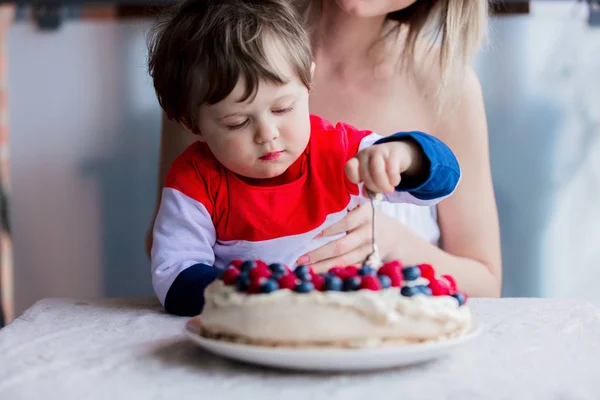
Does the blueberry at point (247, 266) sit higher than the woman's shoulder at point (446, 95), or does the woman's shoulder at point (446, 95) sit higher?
the woman's shoulder at point (446, 95)

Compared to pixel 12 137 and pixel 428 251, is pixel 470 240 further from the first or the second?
pixel 12 137

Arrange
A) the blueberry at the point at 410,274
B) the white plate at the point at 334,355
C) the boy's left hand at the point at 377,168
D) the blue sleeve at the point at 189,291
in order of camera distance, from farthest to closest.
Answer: the blue sleeve at the point at 189,291 → the boy's left hand at the point at 377,168 → the blueberry at the point at 410,274 → the white plate at the point at 334,355

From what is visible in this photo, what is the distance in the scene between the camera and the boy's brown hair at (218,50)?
1107 mm

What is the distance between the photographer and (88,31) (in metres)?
2.34

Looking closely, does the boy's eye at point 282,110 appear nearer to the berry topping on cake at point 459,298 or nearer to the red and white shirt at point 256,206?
the red and white shirt at point 256,206

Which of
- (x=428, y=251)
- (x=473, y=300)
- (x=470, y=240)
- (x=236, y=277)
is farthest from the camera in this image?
(x=470, y=240)

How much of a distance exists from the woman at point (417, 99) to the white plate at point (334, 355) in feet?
2.95

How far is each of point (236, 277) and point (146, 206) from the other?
1588mm

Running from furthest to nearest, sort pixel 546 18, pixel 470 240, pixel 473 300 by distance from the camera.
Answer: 1. pixel 546 18
2. pixel 470 240
3. pixel 473 300

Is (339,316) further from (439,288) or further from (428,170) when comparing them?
(428,170)

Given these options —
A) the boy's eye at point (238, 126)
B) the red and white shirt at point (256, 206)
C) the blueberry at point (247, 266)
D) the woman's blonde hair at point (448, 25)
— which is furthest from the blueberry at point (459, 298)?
the woman's blonde hair at point (448, 25)

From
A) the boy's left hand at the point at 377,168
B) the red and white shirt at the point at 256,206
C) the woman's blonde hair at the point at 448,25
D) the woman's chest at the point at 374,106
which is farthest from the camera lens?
the woman's chest at the point at 374,106

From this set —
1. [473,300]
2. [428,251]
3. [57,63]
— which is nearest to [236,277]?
[473,300]

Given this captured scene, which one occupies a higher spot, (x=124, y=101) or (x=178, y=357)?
(x=124, y=101)
